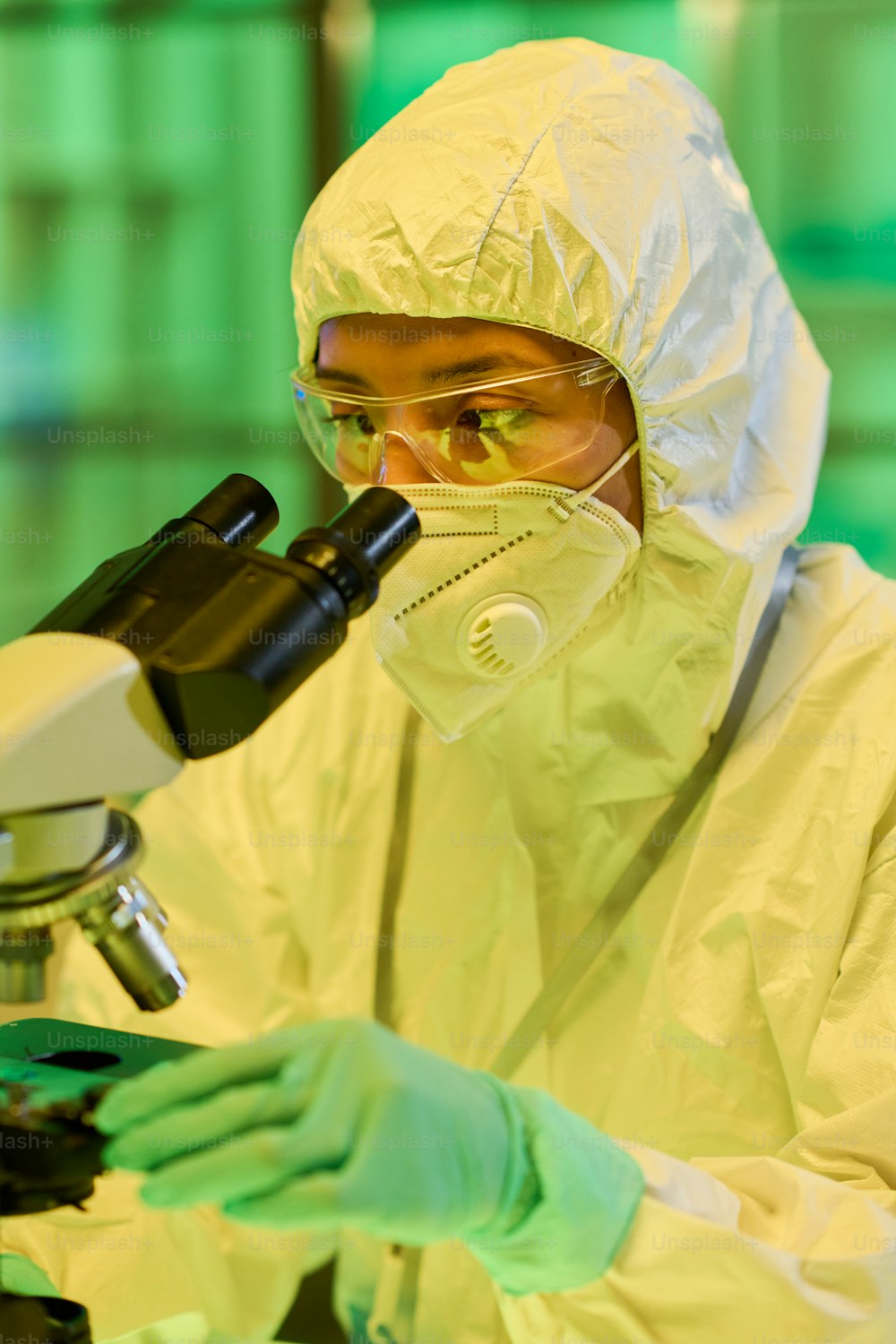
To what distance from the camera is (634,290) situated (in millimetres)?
1270

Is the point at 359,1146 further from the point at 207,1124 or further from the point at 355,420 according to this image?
the point at 355,420

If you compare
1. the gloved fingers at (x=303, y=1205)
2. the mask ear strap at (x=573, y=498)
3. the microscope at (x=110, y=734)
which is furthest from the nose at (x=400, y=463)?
the gloved fingers at (x=303, y=1205)

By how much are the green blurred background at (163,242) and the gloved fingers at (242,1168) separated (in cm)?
178

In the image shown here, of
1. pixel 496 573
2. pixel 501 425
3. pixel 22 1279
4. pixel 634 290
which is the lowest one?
pixel 22 1279

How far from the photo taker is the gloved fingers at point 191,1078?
31.8 inches

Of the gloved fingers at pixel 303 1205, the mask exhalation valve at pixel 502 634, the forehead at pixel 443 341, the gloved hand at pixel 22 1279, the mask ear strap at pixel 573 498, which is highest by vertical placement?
the forehead at pixel 443 341

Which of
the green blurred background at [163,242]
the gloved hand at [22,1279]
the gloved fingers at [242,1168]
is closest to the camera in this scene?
the gloved fingers at [242,1168]

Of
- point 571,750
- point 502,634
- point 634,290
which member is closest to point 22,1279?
point 502,634

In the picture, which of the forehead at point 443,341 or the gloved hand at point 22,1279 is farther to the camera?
the forehead at point 443,341

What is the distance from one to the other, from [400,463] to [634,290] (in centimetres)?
30

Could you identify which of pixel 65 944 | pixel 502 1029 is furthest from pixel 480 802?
pixel 65 944

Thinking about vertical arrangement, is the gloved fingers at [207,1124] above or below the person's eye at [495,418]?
below

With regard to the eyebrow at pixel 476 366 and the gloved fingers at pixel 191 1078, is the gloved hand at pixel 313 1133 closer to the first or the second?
the gloved fingers at pixel 191 1078

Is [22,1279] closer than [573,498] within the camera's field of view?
Yes
